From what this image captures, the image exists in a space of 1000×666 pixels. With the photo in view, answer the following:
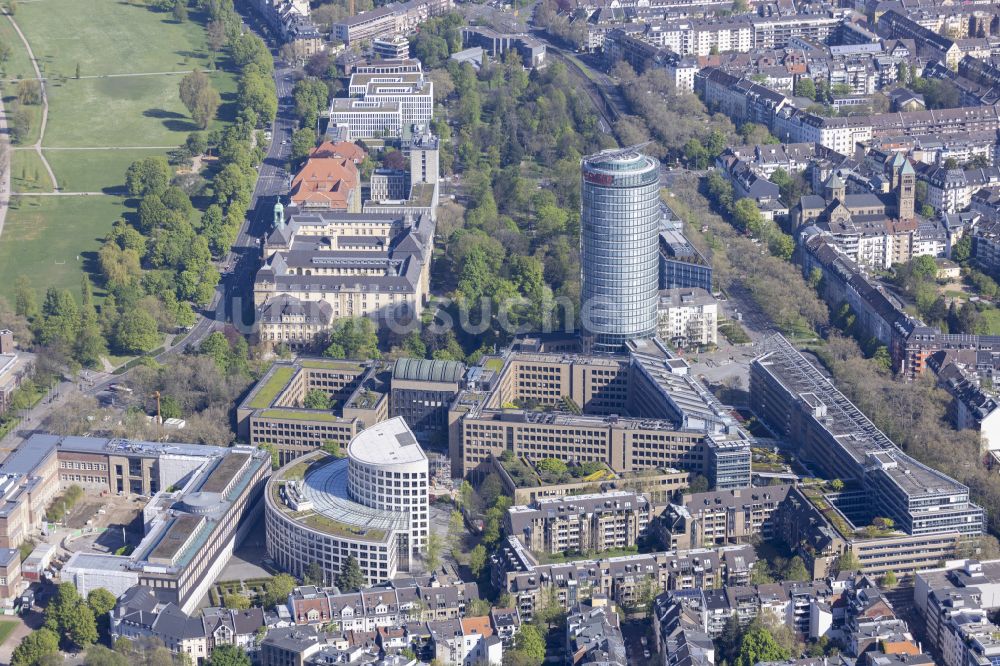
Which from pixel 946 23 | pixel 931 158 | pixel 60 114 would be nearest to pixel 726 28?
pixel 946 23

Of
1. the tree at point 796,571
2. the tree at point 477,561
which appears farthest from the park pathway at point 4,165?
the tree at point 796,571

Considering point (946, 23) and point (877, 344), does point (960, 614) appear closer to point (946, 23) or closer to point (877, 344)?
point (877, 344)

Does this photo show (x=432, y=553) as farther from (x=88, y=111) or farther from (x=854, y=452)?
(x=88, y=111)

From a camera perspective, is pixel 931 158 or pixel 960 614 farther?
pixel 931 158

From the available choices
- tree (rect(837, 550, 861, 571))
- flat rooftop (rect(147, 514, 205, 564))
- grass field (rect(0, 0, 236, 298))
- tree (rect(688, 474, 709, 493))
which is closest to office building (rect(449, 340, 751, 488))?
tree (rect(688, 474, 709, 493))

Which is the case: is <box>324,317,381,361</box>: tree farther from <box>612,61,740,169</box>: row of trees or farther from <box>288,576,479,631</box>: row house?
<box>612,61,740,169</box>: row of trees
